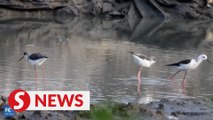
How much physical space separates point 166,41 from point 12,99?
68.1 feet

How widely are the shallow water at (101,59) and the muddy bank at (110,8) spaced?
15.2 feet

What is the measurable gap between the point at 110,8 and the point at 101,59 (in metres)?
23.0

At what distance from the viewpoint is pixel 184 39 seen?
26750 millimetres

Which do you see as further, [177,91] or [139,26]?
[139,26]

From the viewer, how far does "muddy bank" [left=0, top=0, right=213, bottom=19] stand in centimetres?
3669

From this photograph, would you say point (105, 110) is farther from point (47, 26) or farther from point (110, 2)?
point (110, 2)

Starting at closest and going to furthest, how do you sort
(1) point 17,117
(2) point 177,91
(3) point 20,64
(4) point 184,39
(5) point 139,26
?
1. (1) point 17,117
2. (2) point 177,91
3. (3) point 20,64
4. (4) point 184,39
5. (5) point 139,26

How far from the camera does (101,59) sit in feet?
55.8

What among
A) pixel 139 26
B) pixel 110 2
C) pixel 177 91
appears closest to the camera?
pixel 177 91

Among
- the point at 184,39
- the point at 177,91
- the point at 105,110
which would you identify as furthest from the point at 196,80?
the point at 184,39

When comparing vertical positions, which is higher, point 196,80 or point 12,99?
point 12,99

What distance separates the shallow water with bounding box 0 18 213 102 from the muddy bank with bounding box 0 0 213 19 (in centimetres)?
463

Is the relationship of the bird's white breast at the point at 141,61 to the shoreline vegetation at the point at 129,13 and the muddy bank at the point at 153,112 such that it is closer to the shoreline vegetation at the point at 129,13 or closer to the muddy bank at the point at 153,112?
the muddy bank at the point at 153,112

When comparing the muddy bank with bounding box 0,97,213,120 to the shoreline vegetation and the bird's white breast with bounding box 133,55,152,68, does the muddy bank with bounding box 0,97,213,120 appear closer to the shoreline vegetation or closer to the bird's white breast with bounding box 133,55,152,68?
the bird's white breast with bounding box 133,55,152,68
